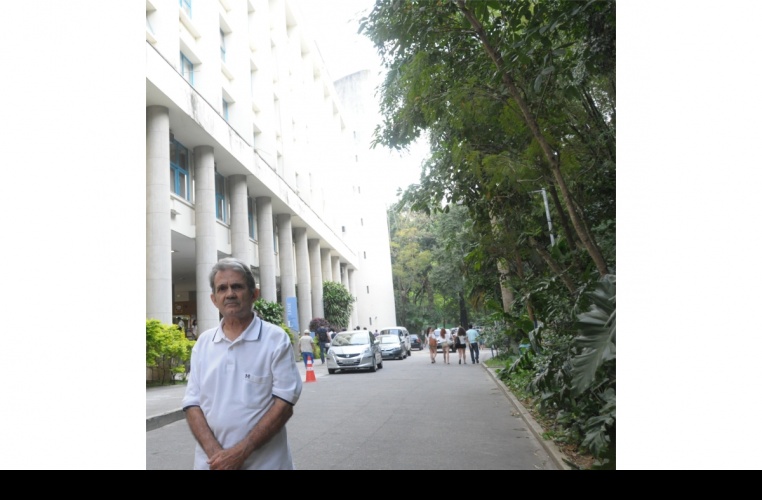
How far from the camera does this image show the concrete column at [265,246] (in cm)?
2405

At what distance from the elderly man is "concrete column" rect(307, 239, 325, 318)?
31319 millimetres

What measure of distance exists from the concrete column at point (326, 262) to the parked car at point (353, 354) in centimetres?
1774

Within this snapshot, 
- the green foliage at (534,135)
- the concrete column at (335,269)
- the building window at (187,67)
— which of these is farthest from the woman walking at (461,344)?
the concrete column at (335,269)

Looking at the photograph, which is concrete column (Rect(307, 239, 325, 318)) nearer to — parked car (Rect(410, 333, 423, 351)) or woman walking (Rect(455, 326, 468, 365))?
parked car (Rect(410, 333, 423, 351))

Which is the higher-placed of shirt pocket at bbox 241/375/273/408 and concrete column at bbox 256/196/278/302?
concrete column at bbox 256/196/278/302

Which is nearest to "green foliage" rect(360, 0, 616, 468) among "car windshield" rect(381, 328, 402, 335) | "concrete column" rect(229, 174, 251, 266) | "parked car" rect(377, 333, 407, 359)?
"concrete column" rect(229, 174, 251, 266)

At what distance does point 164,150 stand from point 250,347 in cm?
1318

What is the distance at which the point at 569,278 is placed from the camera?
701 centimetres

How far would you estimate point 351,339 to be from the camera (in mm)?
20516

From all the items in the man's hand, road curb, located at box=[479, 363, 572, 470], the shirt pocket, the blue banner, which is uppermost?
the blue banner

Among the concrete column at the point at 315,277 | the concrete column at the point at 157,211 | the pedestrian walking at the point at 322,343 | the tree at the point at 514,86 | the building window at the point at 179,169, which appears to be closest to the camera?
the tree at the point at 514,86

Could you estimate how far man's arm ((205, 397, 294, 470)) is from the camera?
2.45 meters

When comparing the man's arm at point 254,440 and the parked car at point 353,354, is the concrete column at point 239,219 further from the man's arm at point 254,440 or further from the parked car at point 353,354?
the man's arm at point 254,440
